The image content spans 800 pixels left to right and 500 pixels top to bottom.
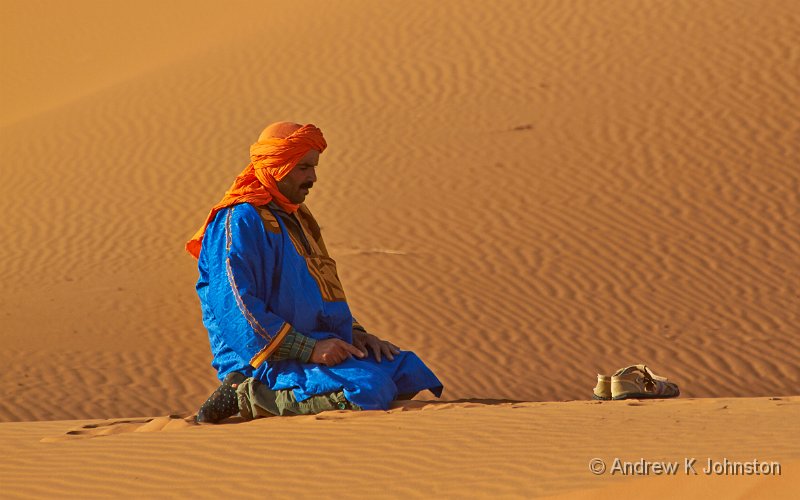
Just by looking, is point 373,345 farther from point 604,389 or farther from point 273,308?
point 604,389

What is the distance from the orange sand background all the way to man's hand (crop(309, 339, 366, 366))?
40cm

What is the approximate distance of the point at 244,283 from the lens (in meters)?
6.51

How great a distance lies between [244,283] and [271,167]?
69cm

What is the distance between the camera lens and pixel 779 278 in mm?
13195

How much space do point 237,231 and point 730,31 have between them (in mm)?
14388

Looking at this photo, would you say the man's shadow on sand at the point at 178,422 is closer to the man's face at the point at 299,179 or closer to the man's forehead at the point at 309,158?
the man's face at the point at 299,179

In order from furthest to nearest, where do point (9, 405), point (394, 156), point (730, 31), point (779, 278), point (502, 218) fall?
point (730, 31), point (394, 156), point (502, 218), point (779, 278), point (9, 405)

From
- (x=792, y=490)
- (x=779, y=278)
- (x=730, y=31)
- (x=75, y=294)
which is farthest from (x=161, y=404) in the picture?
(x=730, y=31)

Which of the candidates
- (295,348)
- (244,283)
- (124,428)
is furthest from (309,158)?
(124,428)

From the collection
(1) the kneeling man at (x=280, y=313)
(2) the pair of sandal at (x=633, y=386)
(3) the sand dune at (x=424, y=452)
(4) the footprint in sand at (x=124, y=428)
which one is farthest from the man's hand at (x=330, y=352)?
(2) the pair of sandal at (x=633, y=386)

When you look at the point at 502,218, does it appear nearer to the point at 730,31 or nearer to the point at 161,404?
the point at 161,404

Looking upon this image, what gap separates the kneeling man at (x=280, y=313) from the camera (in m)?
6.51

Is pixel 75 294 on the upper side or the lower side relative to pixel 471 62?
lower

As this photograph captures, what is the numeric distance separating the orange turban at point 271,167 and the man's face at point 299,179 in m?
0.03
